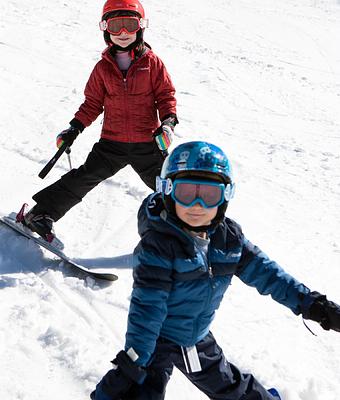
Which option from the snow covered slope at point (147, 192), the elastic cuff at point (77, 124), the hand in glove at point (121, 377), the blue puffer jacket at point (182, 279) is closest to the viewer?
the hand in glove at point (121, 377)

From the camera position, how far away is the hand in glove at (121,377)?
214 centimetres

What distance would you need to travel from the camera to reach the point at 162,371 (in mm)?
2465

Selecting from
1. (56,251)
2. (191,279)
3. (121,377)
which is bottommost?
(56,251)

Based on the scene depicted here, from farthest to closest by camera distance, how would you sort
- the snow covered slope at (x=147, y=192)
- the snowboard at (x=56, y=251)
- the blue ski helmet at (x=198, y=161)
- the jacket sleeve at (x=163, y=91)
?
the jacket sleeve at (x=163, y=91) → the snowboard at (x=56, y=251) → the snow covered slope at (x=147, y=192) → the blue ski helmet at (x=198, y=161)

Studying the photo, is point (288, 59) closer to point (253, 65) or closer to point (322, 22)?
point (253, 65)

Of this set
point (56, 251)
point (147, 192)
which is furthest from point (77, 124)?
point (147, 192)

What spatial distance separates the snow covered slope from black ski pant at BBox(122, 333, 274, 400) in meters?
0.47

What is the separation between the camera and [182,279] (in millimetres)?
2359

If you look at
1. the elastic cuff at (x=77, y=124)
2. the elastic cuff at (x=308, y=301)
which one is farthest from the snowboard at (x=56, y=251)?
the elastic cuff at (x=308, y=301)

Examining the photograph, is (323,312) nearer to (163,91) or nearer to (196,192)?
(196,192)

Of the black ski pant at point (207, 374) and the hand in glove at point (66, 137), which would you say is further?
the hand in glove at point (66, 137)

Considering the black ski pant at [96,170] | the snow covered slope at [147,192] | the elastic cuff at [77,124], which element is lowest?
the snow covered slope at [147,192]

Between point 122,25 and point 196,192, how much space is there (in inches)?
87.0

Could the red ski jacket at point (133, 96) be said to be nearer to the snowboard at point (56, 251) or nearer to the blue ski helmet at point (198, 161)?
the snowboard at point (56, 251)
